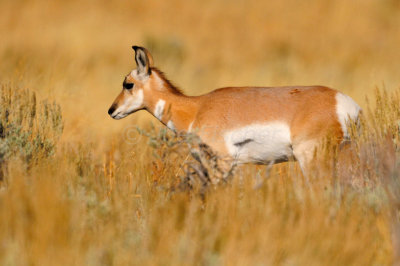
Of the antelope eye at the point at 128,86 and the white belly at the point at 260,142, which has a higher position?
the antelope eye at the point at 128,86

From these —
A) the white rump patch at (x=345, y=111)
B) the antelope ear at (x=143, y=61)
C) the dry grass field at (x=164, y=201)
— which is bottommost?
the dry grass field at (x=164, y=201)

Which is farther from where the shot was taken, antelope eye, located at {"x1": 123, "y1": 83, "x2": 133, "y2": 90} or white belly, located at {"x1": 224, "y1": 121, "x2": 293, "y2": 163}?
antelope eye, located at {"x1": 123, "y1": 83, "x2": 133, "y2": 90}

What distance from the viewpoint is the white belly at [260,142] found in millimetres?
5762

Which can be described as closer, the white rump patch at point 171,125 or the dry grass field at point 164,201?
the dry grass field at point 164,201

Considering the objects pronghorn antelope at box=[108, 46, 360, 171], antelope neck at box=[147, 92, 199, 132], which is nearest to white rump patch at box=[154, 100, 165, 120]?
antelope neck at box=[147, 92, 199, 132]

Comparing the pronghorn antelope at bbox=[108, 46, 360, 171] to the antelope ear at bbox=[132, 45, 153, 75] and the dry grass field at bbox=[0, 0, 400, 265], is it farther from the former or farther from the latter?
the dry grass field at bbox=[0, 0, 400, 265]

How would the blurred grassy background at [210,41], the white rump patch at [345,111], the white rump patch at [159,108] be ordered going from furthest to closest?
the blurred grassy background at [210,41] < the white rump patch at [159,108] < the white rump patch at [345,111]

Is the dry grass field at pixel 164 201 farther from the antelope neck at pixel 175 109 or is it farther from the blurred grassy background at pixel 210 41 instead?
the blurred grassy background at pixel 210 41

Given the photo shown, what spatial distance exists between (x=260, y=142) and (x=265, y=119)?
222 millimetres

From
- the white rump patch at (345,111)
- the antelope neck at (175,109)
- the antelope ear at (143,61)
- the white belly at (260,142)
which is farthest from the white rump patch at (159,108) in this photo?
the white rump patch at (345,111)

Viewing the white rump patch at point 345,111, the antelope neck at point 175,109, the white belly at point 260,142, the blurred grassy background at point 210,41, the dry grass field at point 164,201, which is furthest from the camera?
the blurred grassy background at point 210,41

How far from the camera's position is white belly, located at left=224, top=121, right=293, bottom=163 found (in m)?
5.76

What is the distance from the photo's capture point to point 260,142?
5836 mm

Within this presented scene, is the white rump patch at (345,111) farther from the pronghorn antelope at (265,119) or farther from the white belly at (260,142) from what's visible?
the white belly at (260,142)
